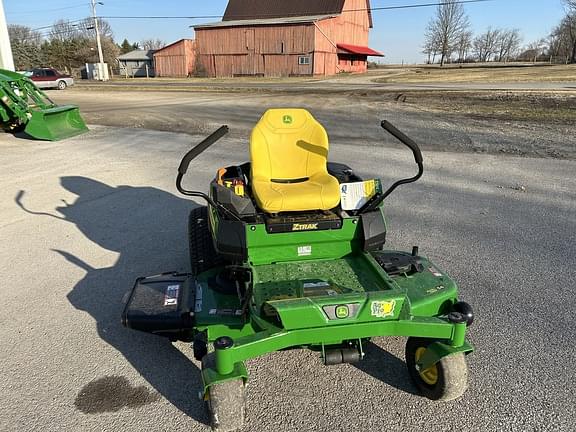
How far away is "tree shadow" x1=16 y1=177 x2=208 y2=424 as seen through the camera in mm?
2576

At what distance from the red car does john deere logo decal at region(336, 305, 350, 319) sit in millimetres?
28504

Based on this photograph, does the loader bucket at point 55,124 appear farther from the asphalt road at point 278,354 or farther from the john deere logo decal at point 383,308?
the john deere logo decal at point 383,308

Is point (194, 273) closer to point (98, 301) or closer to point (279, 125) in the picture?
point (98, 301)

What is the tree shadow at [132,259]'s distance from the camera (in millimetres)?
2576

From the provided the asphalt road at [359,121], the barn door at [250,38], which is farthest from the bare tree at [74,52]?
the asphalt road at [359,121]

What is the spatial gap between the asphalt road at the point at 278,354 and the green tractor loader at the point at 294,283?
215mm

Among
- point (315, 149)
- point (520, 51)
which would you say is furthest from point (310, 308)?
point (520, 51)

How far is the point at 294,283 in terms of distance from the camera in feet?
8.98

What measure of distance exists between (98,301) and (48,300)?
1.26 ft

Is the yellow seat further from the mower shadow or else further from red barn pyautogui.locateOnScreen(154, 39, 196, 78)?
red barn pyautogui.locateOnScreen(154, 39, 196, 78)

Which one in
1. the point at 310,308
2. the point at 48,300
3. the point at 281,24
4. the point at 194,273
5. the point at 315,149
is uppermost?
the point at 281,24

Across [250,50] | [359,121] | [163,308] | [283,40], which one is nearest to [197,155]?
[163,308]

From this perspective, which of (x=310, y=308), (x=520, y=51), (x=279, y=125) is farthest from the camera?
(x=520, y=51)

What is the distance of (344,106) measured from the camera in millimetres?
15352
